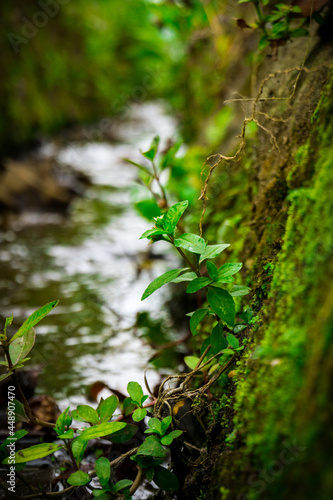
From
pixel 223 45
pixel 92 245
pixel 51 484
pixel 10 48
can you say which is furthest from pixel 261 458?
pixel 10 48

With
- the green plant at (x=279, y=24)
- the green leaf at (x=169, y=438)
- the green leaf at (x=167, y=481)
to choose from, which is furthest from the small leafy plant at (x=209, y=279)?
the green plant at (x=279, y=24)

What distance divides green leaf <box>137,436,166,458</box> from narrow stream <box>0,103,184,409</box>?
2.56 ft

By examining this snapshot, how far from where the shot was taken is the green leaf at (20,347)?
3.93 feet

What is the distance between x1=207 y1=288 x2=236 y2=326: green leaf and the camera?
43.3 inches

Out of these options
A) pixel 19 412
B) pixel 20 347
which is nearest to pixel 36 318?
pixel 20 347

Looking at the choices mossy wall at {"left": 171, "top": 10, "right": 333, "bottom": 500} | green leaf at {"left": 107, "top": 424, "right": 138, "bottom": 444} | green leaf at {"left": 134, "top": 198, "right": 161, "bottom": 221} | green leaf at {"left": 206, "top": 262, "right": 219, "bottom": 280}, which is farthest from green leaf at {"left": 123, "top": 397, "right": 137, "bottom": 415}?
green leaf at {"left": 134, "top": 198, "right": 161, "bottom": 221}

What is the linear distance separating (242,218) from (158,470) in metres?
1.14

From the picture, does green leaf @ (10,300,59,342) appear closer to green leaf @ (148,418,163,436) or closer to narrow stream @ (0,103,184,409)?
green leaf @ (148,418,163,436)

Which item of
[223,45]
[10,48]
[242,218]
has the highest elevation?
[10,48]

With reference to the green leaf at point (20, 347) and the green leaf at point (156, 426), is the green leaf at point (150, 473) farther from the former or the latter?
the green leaf at point (20, 347)

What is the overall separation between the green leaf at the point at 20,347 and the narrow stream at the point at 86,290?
635mm

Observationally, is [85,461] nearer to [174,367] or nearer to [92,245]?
[174,367]

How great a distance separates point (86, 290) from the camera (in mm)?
2877

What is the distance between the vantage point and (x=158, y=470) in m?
1.11
